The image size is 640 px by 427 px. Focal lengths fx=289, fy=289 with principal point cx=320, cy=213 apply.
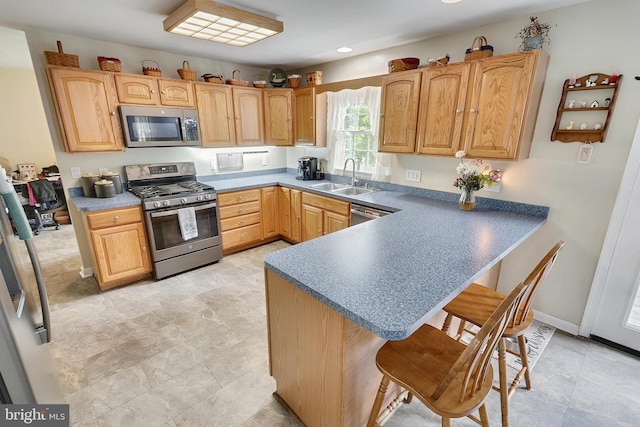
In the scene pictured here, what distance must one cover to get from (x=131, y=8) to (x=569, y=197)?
3484mm

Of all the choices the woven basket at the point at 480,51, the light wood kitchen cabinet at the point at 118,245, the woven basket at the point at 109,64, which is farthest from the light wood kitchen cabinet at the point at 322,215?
the woven basket at the point at 109,64

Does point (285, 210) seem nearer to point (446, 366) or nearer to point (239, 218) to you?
point (239, 218)

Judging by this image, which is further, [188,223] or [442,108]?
[188,223]

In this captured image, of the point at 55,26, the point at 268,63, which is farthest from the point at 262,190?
the point at 55,26

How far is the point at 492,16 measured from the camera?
217 centimetres

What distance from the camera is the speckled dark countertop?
110 centimetres

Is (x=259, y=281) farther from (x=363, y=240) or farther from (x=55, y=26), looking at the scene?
(x=55, y=26)

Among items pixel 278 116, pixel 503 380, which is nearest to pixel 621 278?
pixel 503 380

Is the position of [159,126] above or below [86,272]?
above

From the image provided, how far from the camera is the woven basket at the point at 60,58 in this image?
2475mm

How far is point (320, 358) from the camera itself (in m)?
1.32

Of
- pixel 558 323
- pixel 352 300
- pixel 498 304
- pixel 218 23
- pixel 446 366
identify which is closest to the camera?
pixel 352 300

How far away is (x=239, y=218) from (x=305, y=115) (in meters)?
1.59

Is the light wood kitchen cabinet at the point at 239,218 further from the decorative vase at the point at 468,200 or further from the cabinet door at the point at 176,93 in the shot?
the decorative vase at the point at 468,200
